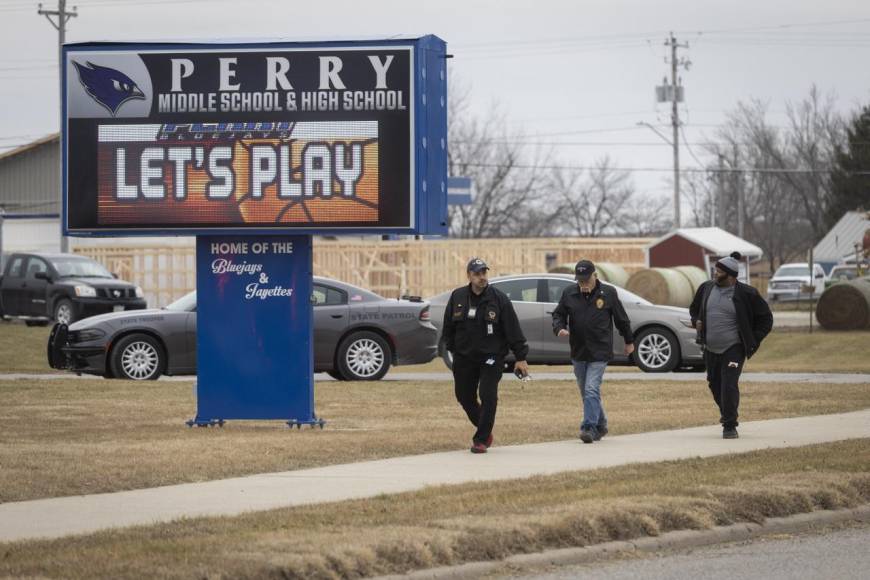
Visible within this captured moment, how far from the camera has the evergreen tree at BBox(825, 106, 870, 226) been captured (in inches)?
3179

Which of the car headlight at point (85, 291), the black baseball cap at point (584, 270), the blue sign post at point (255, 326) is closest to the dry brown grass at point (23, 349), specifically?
the car headlight at point (85, 291)

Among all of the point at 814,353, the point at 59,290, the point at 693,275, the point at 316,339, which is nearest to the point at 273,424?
the point at 316,339

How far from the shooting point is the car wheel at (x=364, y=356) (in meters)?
22.6

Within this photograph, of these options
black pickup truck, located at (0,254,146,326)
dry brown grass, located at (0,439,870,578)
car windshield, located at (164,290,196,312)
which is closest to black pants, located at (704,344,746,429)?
dry brown grass, located at (0,439,870,578)

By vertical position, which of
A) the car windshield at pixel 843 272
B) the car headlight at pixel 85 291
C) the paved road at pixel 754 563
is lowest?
the paved road at pixel 754 563

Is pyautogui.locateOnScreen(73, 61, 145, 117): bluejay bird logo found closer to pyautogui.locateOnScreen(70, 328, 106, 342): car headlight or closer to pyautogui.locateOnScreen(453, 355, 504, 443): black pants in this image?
pyautogui.locateOnScreen(453, 355, 504, 443): black pants

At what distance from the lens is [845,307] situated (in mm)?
36125

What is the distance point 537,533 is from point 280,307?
21.8 ft

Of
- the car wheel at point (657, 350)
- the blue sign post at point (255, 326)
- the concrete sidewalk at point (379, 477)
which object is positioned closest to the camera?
the concrete sidewalk at point (379, 477)

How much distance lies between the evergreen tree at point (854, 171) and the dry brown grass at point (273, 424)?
2443 inches

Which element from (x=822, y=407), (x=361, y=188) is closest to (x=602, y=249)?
(x=822, y=407)

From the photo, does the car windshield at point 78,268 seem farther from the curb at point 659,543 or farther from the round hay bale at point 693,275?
the curb at point 659,543

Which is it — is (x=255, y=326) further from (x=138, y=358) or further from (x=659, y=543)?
(x=138, y=358)

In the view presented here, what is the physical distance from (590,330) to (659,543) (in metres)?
4.86
